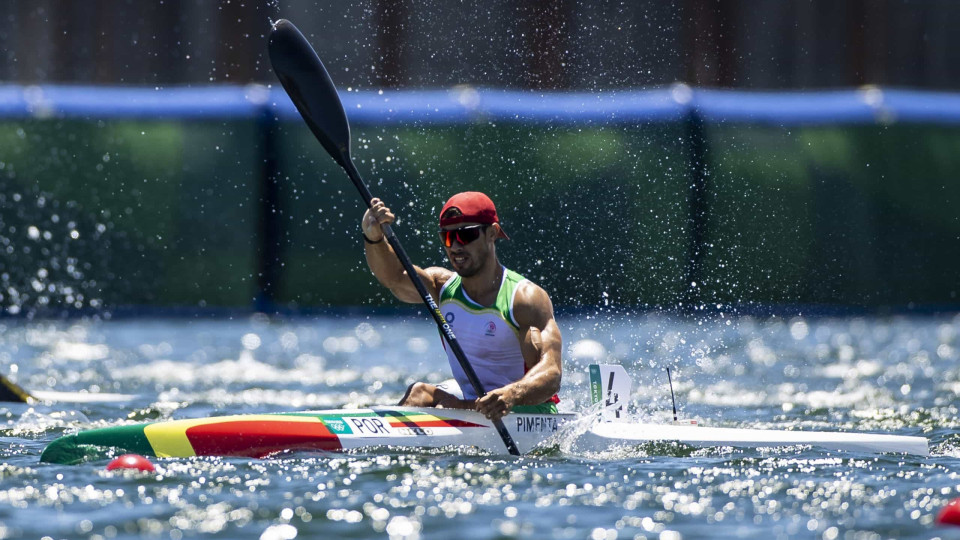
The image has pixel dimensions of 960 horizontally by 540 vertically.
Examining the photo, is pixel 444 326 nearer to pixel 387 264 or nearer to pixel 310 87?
pixel 387 264

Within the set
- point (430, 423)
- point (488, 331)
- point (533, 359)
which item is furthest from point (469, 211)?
point (430, 423)

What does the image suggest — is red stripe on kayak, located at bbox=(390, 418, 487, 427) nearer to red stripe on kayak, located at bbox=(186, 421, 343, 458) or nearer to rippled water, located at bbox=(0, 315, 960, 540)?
rippled water, located at bbox=(0, 315, 960, 540)

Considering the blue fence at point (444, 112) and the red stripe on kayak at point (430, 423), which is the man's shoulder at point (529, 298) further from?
the blue fence at point (444, 112)

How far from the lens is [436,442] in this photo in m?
6.45

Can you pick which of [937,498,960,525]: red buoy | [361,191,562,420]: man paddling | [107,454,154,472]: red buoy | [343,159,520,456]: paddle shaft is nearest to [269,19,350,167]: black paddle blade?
[343,159,520,456]: paddle shaft

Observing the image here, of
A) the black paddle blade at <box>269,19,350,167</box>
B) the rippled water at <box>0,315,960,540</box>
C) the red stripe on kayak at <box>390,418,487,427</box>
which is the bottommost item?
the rippled water at <box>0,315,960,540</box>

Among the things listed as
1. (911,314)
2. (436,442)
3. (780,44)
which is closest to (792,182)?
(911,314)

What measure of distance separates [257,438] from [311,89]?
6.76 ft

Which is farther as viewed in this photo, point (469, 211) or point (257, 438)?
point (469, 211)

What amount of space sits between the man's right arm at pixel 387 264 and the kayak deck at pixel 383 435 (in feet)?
2.14

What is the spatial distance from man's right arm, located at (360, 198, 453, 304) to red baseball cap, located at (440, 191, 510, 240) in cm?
28

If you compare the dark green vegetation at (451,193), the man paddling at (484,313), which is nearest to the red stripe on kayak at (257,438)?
the man paddling at (484,313)

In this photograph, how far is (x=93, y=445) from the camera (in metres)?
6.09

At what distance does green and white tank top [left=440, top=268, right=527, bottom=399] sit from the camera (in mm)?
6680
